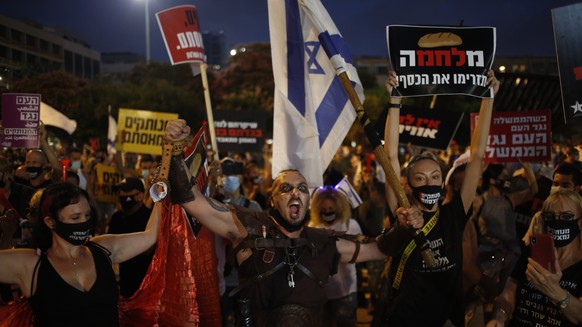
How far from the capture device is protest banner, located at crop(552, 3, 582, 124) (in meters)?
5.49

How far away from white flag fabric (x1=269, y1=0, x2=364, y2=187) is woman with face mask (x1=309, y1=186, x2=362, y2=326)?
92cm

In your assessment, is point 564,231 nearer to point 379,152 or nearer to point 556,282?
point 556,282

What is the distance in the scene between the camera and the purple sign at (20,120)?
616 centimetres

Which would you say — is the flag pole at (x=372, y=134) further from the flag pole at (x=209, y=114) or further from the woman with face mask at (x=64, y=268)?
the flag pole at (x=209, y=114)

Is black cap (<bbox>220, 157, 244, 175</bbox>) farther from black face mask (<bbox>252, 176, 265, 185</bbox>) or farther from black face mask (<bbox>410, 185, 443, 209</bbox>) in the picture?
black face mask (<bbox>410, 185, 443, 209</bbox>)

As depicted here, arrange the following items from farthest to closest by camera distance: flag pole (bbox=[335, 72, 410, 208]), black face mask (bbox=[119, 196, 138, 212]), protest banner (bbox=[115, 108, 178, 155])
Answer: protest banner (bbox=[115, 108, 178, 155])
black face mask (bbox=[119, 196, 138, 212])
flag pole (bbox=[335, 72, 410, 208])

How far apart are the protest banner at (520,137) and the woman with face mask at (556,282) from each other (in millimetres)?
4245

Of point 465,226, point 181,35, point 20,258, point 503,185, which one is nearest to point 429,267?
point 465,226

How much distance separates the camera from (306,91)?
5.12m

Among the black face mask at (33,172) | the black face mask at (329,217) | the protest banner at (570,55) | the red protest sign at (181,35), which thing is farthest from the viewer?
the red protest sign at (181,35)

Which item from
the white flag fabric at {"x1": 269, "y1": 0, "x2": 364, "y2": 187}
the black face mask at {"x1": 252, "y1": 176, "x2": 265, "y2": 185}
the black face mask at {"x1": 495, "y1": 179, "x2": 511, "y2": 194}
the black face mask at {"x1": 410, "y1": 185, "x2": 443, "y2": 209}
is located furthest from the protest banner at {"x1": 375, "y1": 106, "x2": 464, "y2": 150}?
the black face mask at {"x1": 410, "y1": 185, "x2": 443, "y2": 209}

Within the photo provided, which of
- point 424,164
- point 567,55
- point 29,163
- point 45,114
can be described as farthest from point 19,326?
point 45,114

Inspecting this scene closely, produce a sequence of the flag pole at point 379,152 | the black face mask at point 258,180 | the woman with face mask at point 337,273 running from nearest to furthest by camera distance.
→ the flag pole at point 379,152 → the woman with face mask at point 337,273 → the black face mask at point 258,180

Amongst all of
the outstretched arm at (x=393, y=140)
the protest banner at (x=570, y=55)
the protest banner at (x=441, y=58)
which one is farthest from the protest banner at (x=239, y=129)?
the outstretched arm at (x=393, y=140)
